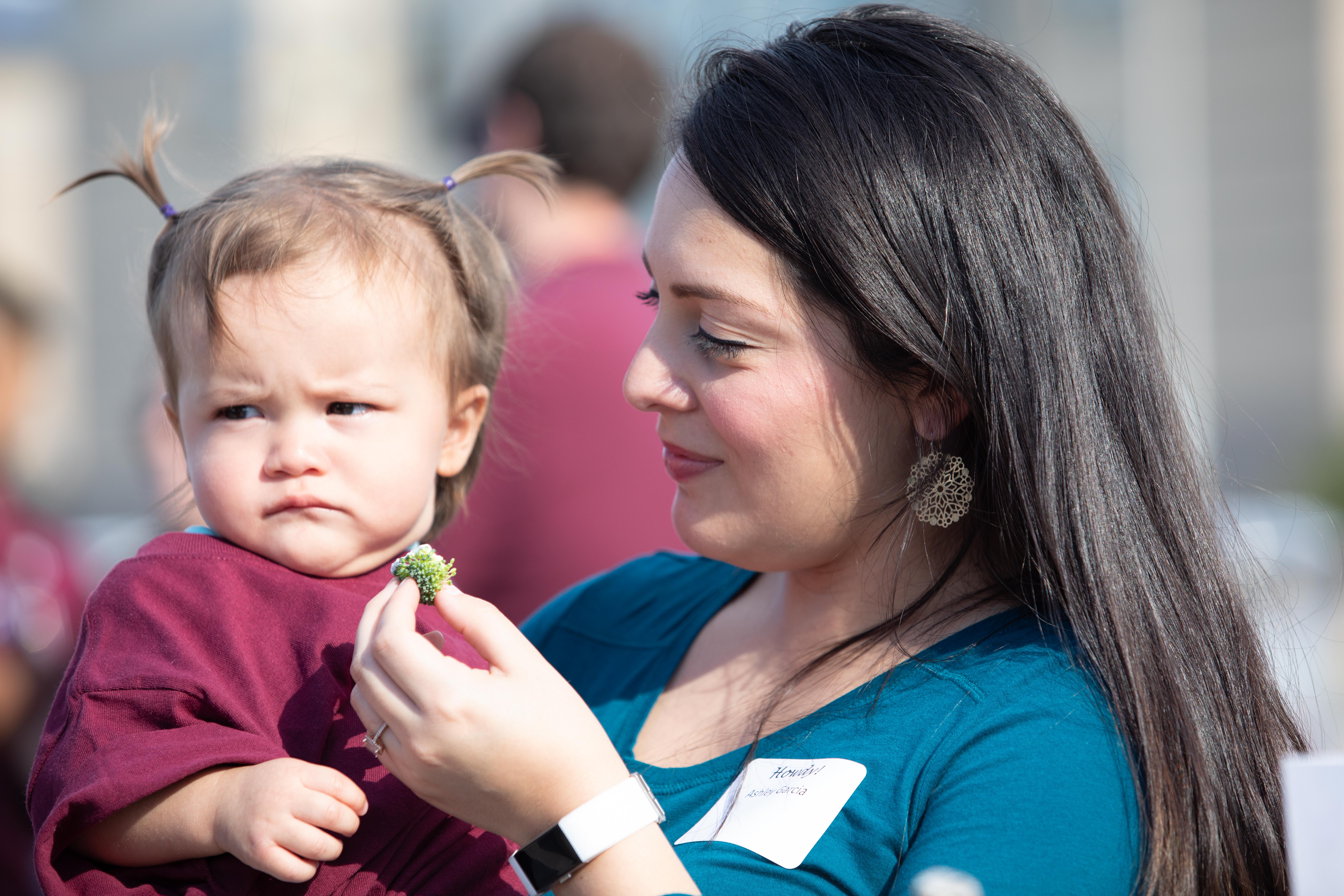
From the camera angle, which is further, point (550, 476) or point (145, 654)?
point (550, 476)

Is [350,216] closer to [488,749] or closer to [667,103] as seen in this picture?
[667,103]

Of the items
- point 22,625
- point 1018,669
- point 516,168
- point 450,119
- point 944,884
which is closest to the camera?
point 944,884

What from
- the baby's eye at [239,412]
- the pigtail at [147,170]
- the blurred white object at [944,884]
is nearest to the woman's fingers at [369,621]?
the baby's eye at [239,412]

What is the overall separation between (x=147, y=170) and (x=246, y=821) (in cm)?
113

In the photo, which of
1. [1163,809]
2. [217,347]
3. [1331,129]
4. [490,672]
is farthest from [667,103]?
[1331,129]

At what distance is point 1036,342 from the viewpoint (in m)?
1.64

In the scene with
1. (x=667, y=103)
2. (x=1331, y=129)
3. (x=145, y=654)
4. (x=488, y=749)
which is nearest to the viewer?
(x=488, y=749)

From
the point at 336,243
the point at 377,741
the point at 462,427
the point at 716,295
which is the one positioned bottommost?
the point at 377,741

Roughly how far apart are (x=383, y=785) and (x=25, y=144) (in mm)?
11823

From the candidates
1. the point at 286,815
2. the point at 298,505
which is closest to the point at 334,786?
the point at 286,815

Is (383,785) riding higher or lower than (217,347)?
lower

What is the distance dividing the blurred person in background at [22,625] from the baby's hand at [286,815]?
1901 mm

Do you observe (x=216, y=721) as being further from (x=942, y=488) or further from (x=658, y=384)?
(x=942, y=488)

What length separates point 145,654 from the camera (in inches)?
A: 60.2
